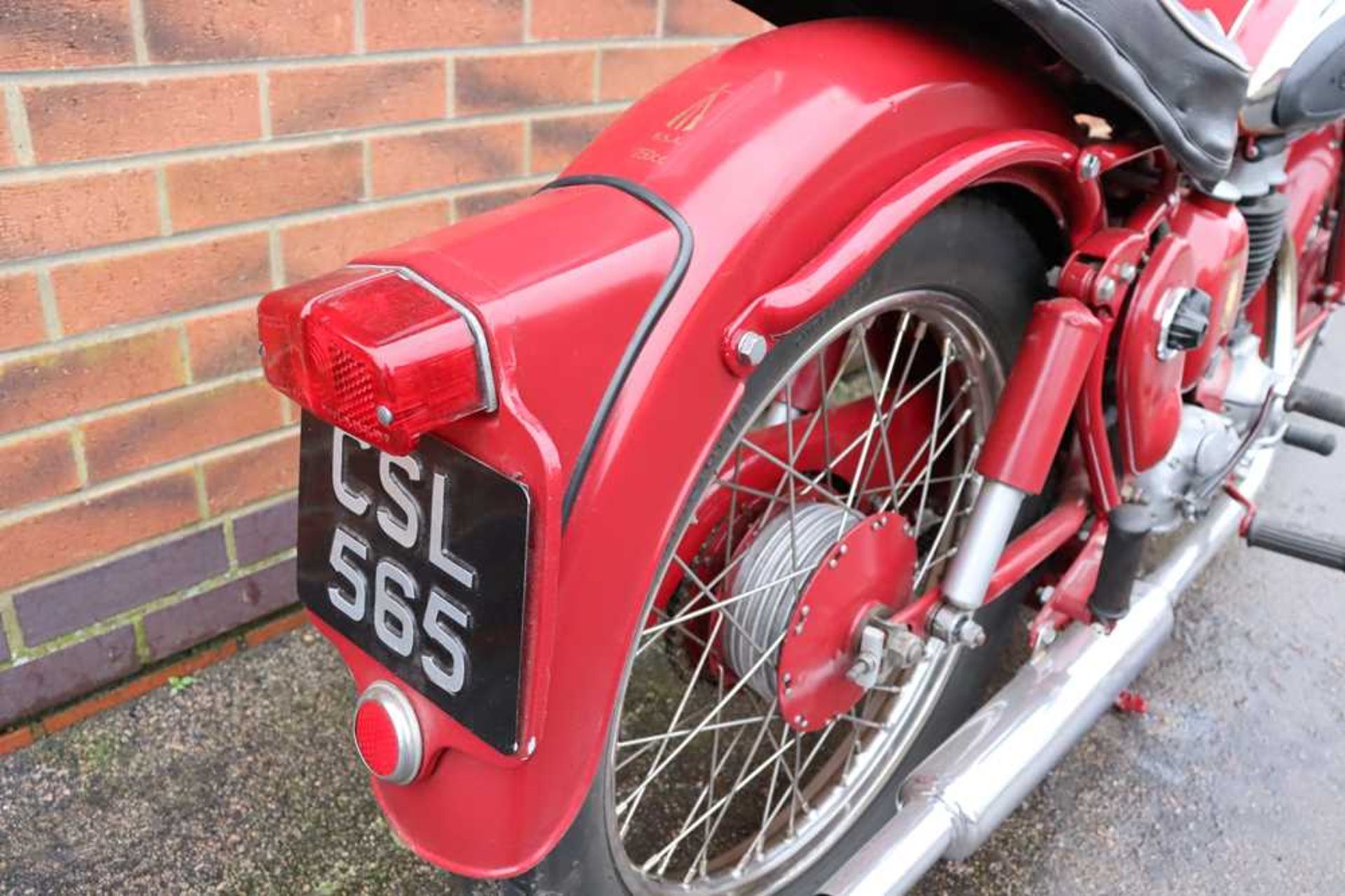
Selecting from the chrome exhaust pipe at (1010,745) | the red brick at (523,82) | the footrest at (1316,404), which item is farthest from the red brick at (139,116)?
the footrest at (1316,404)

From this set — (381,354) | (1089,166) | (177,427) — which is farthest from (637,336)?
(177,427)

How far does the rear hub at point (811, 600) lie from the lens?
121 cm

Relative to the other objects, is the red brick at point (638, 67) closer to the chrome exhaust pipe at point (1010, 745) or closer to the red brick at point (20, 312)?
the red brick at point (20, 312)

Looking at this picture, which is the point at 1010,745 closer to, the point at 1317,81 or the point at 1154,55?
the point at 1154,55

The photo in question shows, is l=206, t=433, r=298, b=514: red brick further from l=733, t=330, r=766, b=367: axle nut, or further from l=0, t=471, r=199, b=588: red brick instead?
l=733, t=330, r=766, b=367: axle nut

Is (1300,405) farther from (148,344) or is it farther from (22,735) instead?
(22,735)

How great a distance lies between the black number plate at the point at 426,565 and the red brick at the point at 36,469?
2.37 ft

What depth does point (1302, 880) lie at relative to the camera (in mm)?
1555

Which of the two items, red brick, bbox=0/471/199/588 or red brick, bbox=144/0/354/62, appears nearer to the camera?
red brick, bbox=144/0/354/62

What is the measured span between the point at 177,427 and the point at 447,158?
0.59m

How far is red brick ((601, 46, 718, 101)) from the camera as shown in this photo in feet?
6.59

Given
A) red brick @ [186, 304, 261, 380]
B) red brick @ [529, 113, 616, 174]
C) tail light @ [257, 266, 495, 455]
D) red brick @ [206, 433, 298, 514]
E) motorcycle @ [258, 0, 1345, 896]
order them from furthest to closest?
red brick @ [529, 113, 616, 174], red brick @ [206, 433, 298, 514], red brick @ [186, 304, 261, 380], motorcycle @ [258, 0, 1345, 896], tail light @ [257, 266, 495, 455]

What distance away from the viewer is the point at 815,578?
119 centimetres

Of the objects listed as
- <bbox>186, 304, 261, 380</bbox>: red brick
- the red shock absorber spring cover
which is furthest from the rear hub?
<bbox>186, 304, 261, 380</bbox>: red brick
